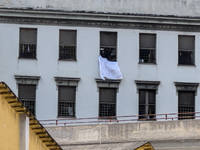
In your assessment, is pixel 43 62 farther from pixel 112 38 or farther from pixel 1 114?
pixel 1 114

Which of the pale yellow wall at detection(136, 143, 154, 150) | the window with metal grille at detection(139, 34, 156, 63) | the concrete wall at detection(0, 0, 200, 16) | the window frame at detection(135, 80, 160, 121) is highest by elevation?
the concrete wall at detection(0, 0, 200, 16)

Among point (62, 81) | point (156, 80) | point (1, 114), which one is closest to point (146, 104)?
point (156, 80)

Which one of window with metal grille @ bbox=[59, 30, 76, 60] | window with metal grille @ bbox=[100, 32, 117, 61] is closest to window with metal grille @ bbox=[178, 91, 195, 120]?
window with metal grille @ bbox=[100, 32, 117, 61]

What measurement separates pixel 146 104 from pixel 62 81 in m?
4.70

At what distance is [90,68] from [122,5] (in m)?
3.85

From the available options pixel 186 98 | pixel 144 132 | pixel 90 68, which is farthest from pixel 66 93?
pixel 144 132

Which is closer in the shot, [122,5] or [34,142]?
[34,142]

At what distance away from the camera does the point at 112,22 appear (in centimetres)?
5281

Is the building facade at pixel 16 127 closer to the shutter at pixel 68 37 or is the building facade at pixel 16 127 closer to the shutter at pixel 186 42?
the shutter at pixel 68 37

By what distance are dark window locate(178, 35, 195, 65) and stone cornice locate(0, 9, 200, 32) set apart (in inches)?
21.9

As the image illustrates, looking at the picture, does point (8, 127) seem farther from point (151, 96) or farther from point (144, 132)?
point (151, 96)

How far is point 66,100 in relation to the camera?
171 feet

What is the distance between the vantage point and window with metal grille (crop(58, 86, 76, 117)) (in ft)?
170

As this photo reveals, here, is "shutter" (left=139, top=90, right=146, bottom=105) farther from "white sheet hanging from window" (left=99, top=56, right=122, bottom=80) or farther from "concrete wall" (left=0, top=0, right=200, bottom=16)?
"concrete wall" (left=0, top=0, right=200, bottom=16)
